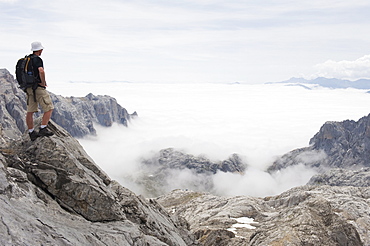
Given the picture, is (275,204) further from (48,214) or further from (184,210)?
(48,214)

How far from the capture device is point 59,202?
65.4ft

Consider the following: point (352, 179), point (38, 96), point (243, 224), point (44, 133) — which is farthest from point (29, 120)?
point (352, 179)

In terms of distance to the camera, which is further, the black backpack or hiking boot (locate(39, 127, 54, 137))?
hiking boot (locate(39, 127, 54, 137))

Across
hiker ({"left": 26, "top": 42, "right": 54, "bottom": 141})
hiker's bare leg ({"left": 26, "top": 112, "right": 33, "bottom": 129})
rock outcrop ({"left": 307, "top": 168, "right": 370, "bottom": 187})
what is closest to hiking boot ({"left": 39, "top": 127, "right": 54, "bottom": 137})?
hiker ({"left": 26, "top": 42, "right": 54, "bottom": 141})

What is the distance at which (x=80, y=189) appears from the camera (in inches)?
824

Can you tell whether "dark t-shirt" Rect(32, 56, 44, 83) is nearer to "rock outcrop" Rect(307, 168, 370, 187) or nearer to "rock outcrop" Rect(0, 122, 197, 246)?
"rock outcrop" Rect(0, 122, 197, 246)

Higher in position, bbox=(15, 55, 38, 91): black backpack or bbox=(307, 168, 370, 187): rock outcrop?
bbox=(15, 55, 38, 91): black backpack

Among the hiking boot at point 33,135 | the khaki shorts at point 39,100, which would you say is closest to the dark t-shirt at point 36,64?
the khaki shorts at point 39,100

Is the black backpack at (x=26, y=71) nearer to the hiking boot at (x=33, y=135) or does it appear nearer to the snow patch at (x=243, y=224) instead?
the hiking boot at (x=33, y=135)

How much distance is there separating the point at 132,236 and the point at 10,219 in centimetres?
816

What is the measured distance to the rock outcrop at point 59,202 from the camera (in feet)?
50.6

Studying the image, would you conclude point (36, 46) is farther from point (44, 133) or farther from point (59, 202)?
point (59, 202)

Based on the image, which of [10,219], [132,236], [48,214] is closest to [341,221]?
[132,236]

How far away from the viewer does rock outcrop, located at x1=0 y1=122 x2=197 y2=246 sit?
1543 centimetres
